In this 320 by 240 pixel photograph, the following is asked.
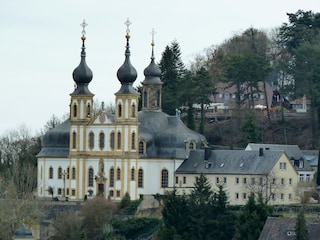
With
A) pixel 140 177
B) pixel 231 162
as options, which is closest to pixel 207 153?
pixel 231 162

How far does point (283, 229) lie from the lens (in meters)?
96.6

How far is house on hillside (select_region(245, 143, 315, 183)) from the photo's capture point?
387 ft

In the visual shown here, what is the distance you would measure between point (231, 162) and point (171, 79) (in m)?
15.7

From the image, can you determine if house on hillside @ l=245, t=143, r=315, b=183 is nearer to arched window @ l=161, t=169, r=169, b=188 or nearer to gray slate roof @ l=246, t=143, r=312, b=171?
gray slate roof @ l=246, t=143, r=312, b=171

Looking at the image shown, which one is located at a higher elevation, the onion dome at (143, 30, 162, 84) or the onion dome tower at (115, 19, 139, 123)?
the onion dome at (143, 30, 162, 84)

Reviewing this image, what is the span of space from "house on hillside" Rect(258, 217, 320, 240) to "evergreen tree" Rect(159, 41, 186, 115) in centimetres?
3018

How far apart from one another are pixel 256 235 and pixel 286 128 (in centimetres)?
3433

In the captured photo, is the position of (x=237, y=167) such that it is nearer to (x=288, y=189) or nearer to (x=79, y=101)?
(x=288, y=189)

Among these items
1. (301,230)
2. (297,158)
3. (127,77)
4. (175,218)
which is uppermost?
(127,77)

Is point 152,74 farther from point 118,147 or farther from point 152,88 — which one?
point 118,147

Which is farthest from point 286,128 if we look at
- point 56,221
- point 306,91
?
point 56,221

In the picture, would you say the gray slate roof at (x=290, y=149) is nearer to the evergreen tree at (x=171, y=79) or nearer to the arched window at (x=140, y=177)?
the arched window at (x=140, y=177)

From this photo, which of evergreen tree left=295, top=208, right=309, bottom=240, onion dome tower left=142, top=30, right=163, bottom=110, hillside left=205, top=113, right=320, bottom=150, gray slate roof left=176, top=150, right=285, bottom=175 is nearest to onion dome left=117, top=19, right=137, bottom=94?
onion dome tower left=142, top=30, right=163, bottom=110

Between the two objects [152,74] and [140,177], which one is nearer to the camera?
[140,177]
